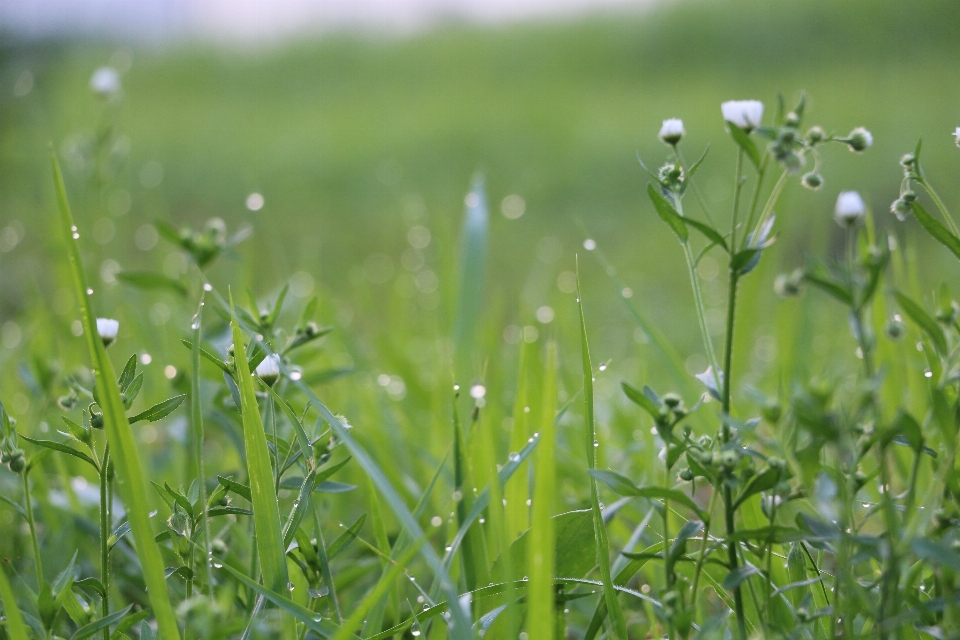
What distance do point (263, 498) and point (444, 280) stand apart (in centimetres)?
72

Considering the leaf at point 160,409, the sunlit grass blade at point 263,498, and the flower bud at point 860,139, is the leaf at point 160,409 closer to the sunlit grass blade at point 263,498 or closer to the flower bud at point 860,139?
the sunlit grass blade at point 263,498

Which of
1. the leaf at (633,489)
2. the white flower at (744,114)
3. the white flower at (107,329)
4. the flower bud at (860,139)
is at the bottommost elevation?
the leaf at (633,489)

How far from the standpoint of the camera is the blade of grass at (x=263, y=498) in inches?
23.3

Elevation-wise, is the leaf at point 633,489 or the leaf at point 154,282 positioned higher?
the leaf at point 154,282

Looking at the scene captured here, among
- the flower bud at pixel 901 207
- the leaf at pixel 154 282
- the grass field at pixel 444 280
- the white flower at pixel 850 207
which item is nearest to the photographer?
the white flower at pixel 850 207

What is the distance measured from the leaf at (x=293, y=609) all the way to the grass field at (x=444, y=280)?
0.02 metres

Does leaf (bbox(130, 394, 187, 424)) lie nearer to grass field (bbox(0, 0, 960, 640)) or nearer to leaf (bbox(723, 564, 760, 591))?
grass field (bbox(0, 0, 960, 640))

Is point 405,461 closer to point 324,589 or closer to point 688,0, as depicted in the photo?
point 324,589

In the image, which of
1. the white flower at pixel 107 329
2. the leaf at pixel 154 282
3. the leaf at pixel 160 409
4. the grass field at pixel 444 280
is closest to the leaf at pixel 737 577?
the grass field at pixel 444 280

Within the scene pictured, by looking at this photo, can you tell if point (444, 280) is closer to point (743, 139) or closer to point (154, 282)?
point (154, 282)

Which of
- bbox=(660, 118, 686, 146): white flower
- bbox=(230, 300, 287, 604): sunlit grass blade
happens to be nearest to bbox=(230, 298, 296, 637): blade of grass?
bbox=(230, 300, 287, 604): sunlit grass blade

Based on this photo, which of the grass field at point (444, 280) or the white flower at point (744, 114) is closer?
the white flower at point (744, 114)

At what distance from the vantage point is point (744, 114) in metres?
0.52

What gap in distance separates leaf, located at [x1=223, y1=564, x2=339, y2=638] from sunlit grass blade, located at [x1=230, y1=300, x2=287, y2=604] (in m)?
0.03
